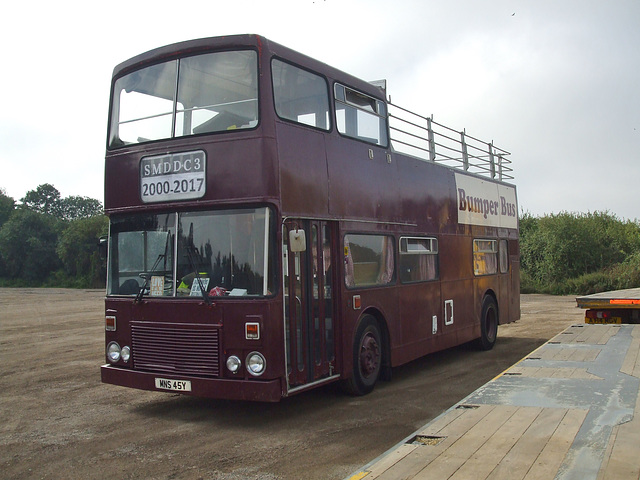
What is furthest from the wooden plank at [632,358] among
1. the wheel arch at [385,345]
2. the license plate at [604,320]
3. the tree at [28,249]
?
the tree at [28,249]

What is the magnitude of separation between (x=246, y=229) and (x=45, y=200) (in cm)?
8737

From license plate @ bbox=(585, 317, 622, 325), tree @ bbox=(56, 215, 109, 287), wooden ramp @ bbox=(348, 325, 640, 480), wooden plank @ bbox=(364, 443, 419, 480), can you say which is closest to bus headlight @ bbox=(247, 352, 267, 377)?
wooden ramp @ bbox=(348, 325, 640, 480)

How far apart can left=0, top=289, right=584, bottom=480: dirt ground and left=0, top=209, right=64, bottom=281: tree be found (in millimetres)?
50915

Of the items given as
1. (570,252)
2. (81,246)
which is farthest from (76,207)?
(570,252)

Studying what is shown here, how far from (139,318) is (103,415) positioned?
1.36 m

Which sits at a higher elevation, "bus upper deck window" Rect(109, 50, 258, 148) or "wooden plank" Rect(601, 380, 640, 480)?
"bus upper deck window" Rect(109, 50, 258, 148)

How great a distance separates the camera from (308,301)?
759 centimetres

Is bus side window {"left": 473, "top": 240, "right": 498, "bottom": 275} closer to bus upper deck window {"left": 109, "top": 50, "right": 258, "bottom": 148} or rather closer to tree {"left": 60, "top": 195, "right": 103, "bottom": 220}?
bus upper deck window {"left": 109, "top": 50, "right": 258, "bottom": 148}

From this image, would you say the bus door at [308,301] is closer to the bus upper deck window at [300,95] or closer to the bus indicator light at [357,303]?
the bus indicator light at [357,303]

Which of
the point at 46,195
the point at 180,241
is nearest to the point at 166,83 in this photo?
the point at 180,241

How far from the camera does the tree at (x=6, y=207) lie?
78.8m

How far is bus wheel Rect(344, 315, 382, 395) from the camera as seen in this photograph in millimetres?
8422

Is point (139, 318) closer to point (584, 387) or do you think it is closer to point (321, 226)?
point (321, 226)

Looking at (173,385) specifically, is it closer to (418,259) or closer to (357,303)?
(357,303)
